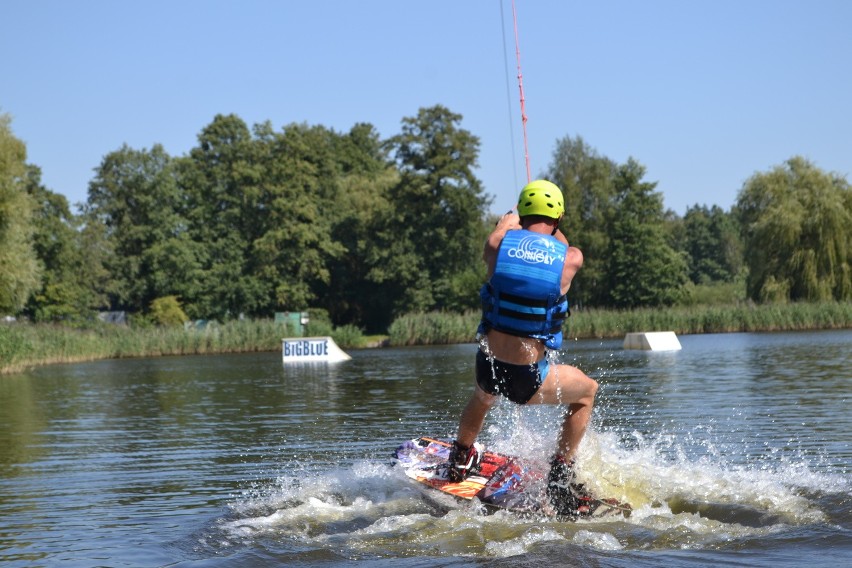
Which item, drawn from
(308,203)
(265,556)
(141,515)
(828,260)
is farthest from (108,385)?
(308,203)

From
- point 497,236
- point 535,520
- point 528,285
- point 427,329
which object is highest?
point 497,236

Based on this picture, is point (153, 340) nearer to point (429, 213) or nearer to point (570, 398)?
point (429, 213)

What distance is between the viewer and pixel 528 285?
276 inches

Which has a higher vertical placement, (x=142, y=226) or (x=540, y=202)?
(x=142, y=226)

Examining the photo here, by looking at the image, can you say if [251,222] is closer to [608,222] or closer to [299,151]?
→ [299,151]

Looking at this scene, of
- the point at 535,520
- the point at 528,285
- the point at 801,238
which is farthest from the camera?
the point at 801,238

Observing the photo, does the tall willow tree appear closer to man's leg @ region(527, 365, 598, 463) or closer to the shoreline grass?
the shoreline grass

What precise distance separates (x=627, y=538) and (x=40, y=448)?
8663 millimetres

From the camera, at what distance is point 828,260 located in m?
50.4

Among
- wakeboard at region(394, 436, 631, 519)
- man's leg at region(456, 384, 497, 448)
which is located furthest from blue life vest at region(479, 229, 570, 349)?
wakeboard at region(394, 436, 631, 519)

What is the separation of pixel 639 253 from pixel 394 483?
6285cm

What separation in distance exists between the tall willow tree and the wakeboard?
45.3 m

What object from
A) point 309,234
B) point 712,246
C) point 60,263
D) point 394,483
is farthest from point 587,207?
point 394,483

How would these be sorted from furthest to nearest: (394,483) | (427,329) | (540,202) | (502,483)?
(427,329) < (394,483) < (502,483) < (540,202)
